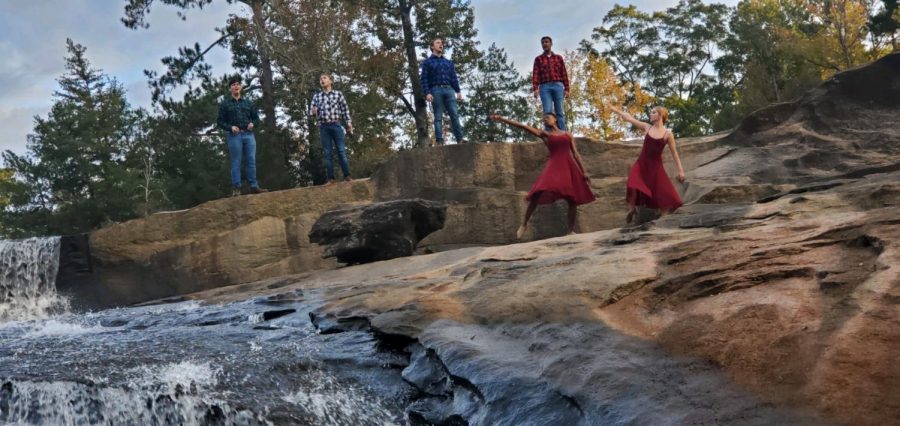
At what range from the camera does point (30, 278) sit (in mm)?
14227

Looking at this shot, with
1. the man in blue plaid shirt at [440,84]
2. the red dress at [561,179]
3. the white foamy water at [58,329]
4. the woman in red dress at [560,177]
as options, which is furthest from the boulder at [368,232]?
the white foamy water at [58,329]

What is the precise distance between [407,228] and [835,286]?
25.2ft

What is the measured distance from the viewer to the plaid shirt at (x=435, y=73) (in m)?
12.3

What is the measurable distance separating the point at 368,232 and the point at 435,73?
2.90 meters

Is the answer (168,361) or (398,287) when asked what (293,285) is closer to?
(398,287)

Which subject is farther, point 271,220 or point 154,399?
point 271,220

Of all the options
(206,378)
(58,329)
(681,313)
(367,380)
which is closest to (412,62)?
(58,329)

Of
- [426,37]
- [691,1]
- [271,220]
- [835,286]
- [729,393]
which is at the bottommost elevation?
[729,393]

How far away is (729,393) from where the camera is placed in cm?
358

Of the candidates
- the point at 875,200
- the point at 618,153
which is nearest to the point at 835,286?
the point at 875,200

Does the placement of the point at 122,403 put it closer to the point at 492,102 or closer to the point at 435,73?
the point at 435,73

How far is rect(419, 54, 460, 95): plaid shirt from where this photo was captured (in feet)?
40.3

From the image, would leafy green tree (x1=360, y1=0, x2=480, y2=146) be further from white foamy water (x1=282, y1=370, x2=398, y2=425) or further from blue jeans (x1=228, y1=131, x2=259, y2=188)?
white foamy water (x1=282, y1=370, x2=398, y2=425)

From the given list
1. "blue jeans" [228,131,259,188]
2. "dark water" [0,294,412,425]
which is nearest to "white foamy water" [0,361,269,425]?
"dark water" [0,294,412,425]
